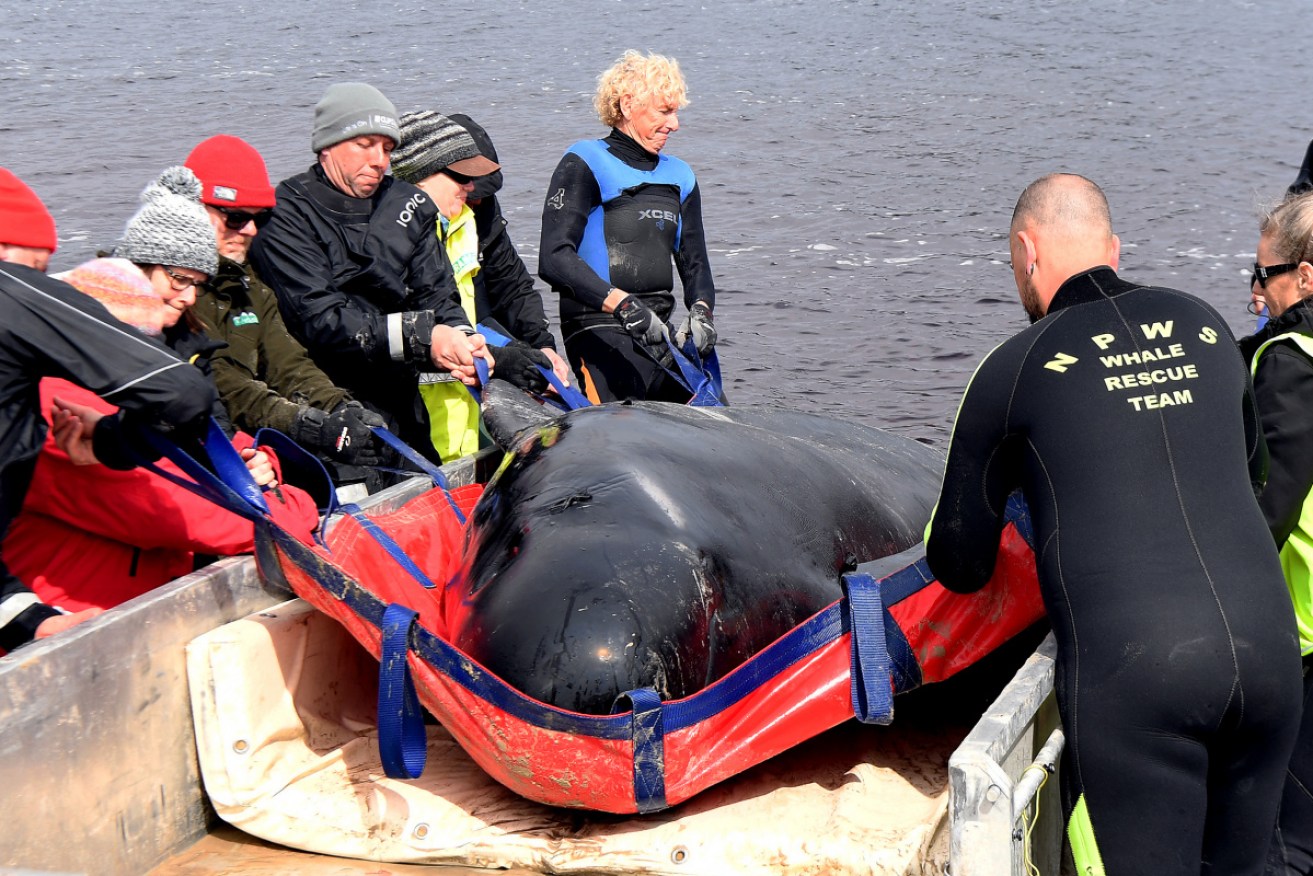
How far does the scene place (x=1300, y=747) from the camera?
3.40 m

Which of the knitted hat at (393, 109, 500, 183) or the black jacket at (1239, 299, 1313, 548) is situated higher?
the knitted hat at (393, 109, 500, 183)

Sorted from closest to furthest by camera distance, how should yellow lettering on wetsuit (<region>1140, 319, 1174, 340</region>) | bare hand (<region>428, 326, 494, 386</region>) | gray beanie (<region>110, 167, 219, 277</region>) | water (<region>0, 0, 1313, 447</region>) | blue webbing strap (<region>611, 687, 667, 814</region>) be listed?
yellow lettering on wetsuit (<region>1140, 319, 1174, 340</region>) → blue webbing strap (<region>611, 687, 667, 814</region>) → gray beanie (<region>110, 167, 219, 277</region>) → bare hand (<region>428, 326, 494, 386</region>) → water (<region>0, 0, 1313, 447</region>)

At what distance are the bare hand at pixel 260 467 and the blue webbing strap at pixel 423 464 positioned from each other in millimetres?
626

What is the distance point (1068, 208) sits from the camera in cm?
319

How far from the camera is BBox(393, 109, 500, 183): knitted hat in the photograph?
19.8 feet

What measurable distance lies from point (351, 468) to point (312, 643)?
136 cm

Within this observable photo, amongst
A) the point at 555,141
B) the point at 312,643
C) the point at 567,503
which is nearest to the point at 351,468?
the point at 312,643

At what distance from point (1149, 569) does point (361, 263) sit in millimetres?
3562

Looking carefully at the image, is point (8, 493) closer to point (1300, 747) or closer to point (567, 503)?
point (567, 503)

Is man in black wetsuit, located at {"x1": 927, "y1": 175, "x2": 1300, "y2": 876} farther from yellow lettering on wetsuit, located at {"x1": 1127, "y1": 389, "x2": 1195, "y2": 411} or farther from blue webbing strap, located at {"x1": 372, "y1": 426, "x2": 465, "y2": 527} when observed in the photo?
blue webbing strap, located at {"x1": 372, "y1": 426, "x2": 465, "y2": 527}

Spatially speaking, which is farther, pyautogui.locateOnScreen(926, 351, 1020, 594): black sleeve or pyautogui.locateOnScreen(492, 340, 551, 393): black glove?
pyautogui.locateOnScreen(492, 340, 551, 393): black glove

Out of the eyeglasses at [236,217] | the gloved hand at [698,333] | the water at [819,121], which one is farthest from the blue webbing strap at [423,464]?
the water at [819,121]

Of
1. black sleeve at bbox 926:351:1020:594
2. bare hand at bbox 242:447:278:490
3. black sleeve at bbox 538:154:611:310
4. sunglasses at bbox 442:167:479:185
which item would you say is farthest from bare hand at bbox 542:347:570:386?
black sleeve at bbox 926:351:1020:594

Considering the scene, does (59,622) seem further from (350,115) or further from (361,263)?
(350,115)
